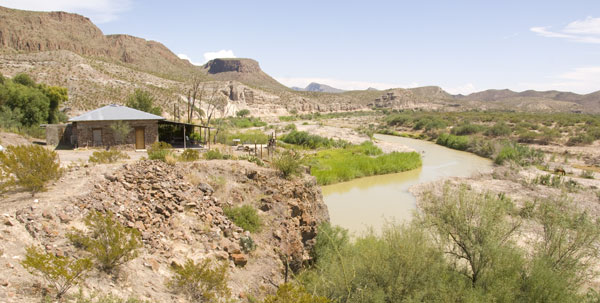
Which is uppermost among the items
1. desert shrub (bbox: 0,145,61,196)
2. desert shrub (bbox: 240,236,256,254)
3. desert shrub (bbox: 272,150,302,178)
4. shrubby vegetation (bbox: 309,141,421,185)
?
desert shrub (bbox: 0,145,61,196)

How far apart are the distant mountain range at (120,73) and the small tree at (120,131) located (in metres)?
14.0

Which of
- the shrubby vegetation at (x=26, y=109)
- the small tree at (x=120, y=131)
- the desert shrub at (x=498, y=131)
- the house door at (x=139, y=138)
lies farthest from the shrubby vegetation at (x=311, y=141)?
the shrubby vegetation at (x=26, y=109)

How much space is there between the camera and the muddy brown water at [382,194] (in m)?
16.6

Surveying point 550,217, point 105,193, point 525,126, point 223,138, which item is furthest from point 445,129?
point 105,193

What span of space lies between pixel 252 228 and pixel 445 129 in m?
46.6

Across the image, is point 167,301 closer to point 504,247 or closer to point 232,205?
point 232,205

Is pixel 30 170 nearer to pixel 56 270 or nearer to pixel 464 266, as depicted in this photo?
pixel 56 270

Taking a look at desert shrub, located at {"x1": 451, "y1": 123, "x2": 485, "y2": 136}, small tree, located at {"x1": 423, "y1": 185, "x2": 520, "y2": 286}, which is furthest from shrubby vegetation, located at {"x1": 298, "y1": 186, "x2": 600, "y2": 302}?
desert shrub, located at {"x1": 451, "y1": 123, "x2": 485, "y2": 136}

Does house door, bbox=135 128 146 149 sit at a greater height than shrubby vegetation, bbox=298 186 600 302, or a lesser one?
greater

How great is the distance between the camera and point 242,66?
148125 mm

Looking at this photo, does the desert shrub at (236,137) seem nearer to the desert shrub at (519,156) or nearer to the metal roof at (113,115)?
the metal roof at (113,115)

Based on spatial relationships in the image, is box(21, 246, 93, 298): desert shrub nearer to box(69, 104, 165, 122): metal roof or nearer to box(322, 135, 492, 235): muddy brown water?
box(322, 135, 492, 235): muddy brown water

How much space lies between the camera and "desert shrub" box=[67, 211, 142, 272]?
627cm

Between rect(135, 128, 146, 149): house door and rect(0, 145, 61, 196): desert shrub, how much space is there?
34.7 ft
